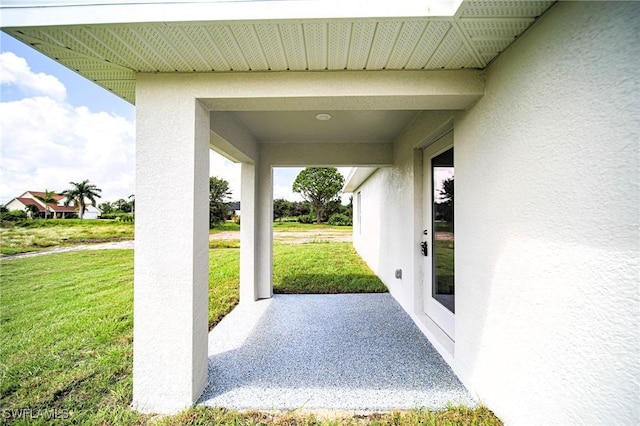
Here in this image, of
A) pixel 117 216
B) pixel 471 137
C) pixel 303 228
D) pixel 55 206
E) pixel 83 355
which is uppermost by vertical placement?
pixel 471 137

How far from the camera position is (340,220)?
121 ft

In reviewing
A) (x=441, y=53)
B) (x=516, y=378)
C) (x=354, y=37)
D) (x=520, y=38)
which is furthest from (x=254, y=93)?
(x=516, y=378)

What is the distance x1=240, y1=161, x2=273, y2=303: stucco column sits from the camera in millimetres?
6133

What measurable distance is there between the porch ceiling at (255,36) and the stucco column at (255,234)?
11.7 ft

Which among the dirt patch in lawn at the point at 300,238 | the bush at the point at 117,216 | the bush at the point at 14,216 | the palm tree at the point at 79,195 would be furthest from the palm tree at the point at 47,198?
the dirt patch in lawn at the point at 300,238

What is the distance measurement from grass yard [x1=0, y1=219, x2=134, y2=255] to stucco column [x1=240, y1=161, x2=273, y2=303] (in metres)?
12.5

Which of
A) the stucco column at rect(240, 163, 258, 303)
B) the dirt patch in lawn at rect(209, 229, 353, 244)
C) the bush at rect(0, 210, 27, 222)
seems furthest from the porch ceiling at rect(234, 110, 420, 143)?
the bush at rect(0, 210, 27, 222)

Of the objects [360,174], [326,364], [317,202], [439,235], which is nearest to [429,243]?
[439,235]

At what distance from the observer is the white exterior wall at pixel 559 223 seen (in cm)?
150

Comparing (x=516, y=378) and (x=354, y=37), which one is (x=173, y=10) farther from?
(x=516, y=378)

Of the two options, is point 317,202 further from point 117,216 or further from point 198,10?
point 198,10

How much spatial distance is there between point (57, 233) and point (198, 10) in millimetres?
19326

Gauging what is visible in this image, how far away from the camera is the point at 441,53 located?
245cm

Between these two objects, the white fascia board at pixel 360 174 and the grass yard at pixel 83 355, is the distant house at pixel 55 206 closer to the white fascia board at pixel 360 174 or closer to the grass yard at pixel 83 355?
the grass yard at pixel 83 355
